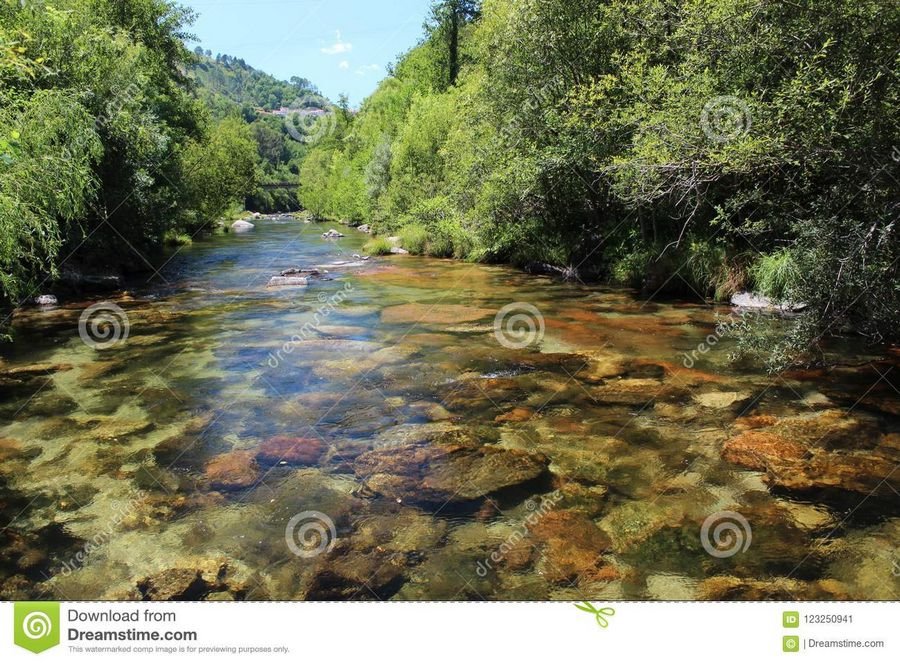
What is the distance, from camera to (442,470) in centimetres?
761

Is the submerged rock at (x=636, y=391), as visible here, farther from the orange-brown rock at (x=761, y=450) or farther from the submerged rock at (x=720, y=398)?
the orange-brown rock at (x=761, y=450)

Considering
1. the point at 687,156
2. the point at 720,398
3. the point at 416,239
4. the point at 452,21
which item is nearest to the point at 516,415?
the point at 720,398

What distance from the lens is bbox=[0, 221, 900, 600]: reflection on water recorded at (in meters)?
5.52

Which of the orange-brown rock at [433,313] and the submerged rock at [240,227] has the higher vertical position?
the submerged rock at [240,227]

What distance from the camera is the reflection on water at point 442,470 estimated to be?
5.52 m

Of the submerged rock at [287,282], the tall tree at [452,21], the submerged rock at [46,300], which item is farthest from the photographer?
the tall tree at [452,21]

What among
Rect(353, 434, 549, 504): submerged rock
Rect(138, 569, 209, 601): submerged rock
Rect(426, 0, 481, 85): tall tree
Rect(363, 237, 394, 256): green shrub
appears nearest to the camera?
Rect(138, 569, 209, 601): submerged rock

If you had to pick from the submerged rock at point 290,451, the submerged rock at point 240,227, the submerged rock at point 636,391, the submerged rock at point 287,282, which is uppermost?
the submerged rock at point 240,227

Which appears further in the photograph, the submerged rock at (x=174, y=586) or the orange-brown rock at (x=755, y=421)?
the orange-brown rock at (x=755, y=421)

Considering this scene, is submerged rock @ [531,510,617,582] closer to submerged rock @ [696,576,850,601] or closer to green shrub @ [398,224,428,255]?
submerged rock @ [696,576,850,601]

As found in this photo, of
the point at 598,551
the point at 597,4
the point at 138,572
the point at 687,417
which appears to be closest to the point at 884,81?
the point at 687,417

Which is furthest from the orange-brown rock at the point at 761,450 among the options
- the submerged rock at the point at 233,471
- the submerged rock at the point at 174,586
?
the submerged rock at the point at 174,586

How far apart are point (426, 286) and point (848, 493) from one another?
1739 centimetres

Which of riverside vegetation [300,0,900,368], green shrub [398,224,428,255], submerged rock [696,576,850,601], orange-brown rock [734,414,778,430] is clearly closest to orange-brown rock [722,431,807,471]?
orange-brown rock [734,414,778,430]
